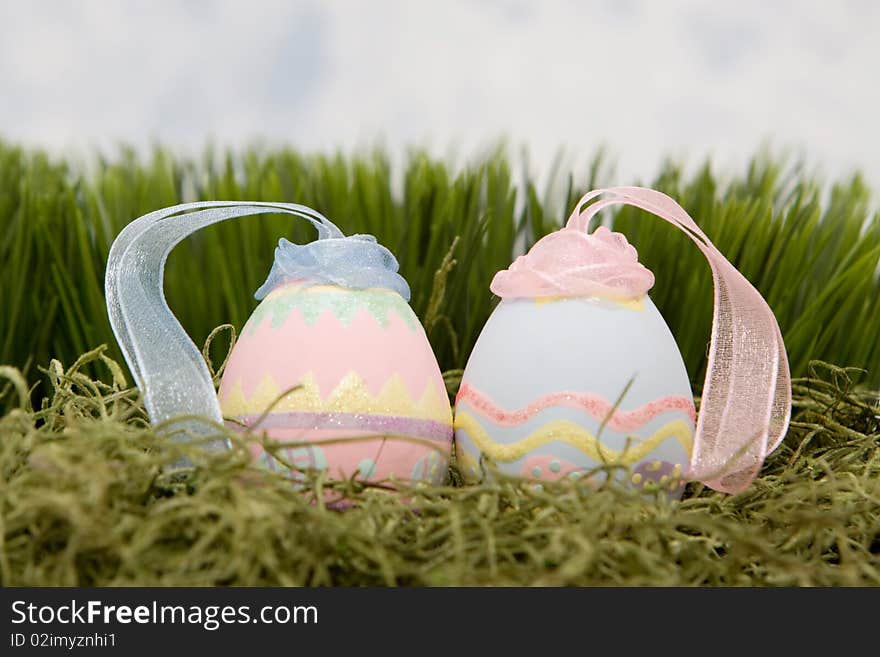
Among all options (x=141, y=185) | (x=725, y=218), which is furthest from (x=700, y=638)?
(x=141, y=185)

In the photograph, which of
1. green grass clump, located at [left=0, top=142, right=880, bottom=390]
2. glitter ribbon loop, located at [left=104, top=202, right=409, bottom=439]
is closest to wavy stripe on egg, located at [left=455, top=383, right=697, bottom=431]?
glitter ribbon loop, located at [left=104, top=202, right=409, bottom=439]

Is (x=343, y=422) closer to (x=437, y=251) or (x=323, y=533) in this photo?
(x=323, y=533)

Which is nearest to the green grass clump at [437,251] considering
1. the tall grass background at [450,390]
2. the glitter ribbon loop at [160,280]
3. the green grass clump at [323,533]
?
the tall grass background at [450,390]

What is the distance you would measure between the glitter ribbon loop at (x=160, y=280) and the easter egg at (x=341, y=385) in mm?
22

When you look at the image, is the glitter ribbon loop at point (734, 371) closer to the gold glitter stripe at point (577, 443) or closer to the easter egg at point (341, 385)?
the gold glitter stripe at point (577, 443)

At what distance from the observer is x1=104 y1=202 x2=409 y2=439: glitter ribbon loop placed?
2.63 feet

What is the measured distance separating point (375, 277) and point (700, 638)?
41cm

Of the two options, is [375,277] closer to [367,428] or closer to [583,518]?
[367,428]

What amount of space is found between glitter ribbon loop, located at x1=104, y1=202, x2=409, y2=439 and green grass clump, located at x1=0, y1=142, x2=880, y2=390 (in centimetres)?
33

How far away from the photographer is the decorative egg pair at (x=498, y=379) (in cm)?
80

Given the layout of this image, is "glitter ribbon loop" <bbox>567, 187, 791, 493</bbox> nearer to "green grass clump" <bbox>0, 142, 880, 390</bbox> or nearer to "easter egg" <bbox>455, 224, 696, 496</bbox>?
"easter egg" <bbox>455, 224, 696, 496</bbox>

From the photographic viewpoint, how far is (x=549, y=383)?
81cm

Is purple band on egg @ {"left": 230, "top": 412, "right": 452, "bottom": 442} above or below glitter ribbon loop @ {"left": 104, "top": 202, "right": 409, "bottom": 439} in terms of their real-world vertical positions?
below

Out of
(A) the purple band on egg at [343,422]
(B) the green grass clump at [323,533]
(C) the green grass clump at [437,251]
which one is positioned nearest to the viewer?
(B) the green grass clump at [323,533]
